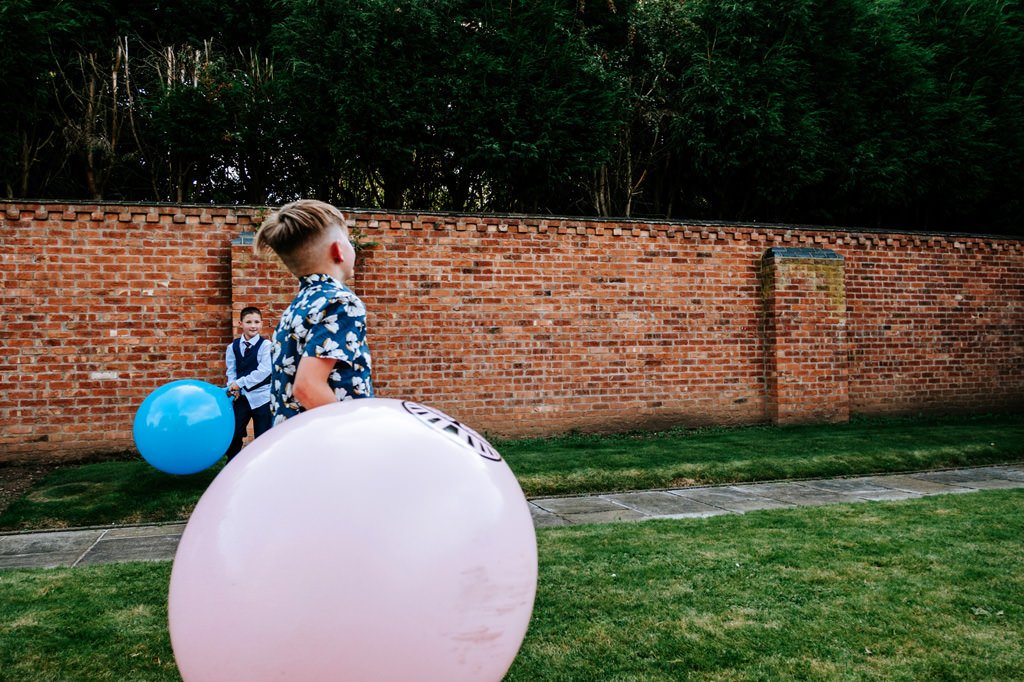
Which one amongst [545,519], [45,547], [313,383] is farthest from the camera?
[545,519]

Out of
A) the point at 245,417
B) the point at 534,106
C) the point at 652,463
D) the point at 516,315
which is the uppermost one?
the point at 534,106

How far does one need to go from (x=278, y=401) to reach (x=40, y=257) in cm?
681

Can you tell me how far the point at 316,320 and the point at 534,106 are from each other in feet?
25.6

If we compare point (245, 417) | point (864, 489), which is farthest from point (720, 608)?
point (245, 417)

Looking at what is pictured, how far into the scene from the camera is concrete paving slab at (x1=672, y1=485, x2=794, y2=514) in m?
5.80

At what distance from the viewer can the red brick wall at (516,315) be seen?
299 inches

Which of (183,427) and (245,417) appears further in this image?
(245,417)

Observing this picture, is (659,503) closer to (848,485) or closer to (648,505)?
(648,505)

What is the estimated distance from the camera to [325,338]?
7.67 feet

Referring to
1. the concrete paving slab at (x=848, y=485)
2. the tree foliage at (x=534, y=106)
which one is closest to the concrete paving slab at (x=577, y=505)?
the concrete paving slab at (x=848, y=485)

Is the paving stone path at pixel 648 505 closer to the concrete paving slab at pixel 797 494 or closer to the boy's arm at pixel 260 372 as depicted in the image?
the concrete paving slab at pixel 797 494

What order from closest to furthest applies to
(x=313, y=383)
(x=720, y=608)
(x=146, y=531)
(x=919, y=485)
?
1. (x=313, y=383)
2. (x=720, y=608)
3. (x=146, y=531)
4. (x=919, y=485)

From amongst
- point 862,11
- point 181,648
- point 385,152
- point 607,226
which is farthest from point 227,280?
point 862,11

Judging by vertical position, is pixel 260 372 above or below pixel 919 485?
above
